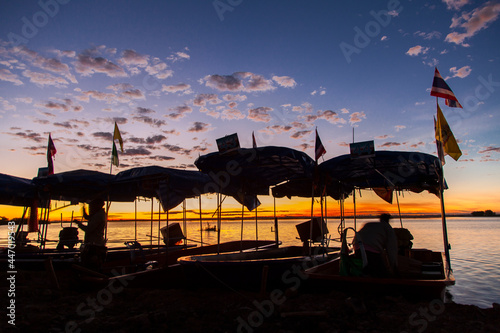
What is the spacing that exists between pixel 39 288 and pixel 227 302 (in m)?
5.40

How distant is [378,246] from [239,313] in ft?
10.9

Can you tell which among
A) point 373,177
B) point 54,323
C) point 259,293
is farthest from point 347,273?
point 54,323

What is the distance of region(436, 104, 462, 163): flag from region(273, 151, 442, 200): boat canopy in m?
0.41

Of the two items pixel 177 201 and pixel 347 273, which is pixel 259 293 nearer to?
pixel 347 273

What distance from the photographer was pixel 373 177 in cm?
1123

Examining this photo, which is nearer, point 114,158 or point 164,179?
point 164,179

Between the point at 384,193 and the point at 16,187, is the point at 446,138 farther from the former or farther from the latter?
the point at 16,187

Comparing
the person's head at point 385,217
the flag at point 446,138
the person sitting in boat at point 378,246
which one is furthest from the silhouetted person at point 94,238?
the flag at point 446,138

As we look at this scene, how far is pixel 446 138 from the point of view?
8.41 meters

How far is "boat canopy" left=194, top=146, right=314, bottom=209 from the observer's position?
8.26 m

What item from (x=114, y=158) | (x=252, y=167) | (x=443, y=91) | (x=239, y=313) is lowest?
(x=239, y=313)

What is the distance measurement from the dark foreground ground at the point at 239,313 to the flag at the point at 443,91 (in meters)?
5.26

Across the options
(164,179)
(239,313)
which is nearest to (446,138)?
(239,313)

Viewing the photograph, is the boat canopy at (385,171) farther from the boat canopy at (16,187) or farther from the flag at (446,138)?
the boat canopy at (16,187)
